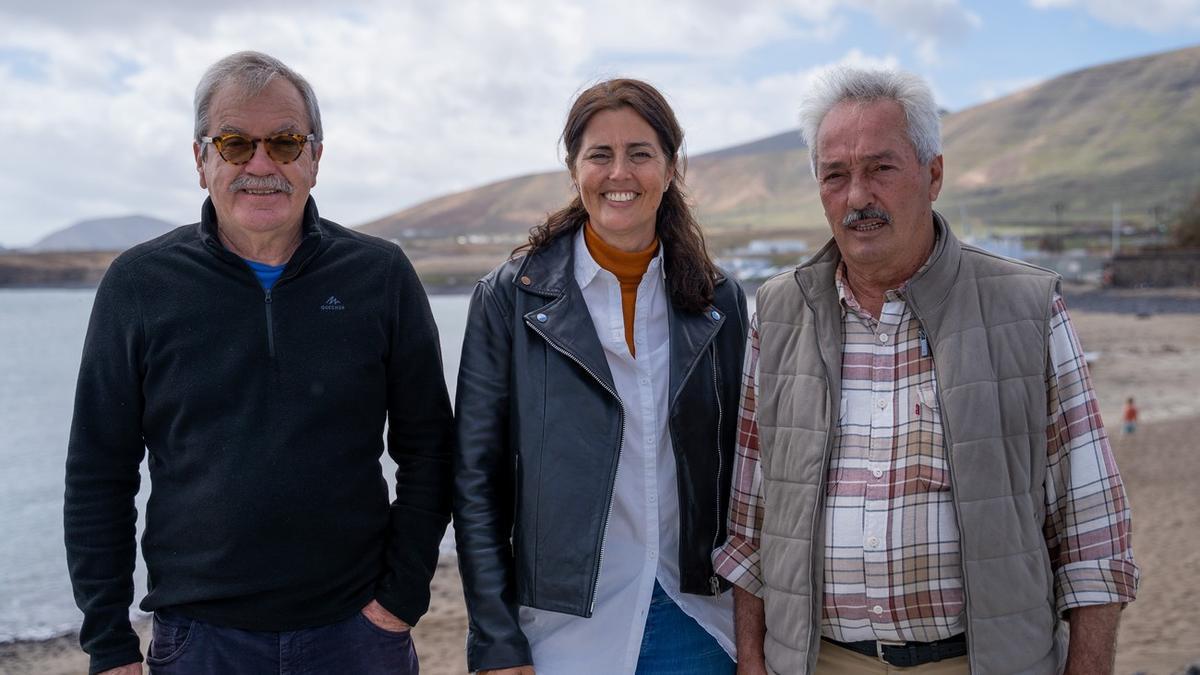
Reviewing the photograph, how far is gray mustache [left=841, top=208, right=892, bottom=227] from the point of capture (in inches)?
86.4

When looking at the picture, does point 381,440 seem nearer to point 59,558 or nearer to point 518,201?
point 59,558

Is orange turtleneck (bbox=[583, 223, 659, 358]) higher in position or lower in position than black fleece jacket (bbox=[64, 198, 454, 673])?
higher

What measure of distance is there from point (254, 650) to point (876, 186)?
5.96ft

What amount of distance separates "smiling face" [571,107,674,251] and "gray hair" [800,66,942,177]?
435mm

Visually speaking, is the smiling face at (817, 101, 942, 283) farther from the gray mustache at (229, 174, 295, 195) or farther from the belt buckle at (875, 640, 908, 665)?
the gray mustache at (229, 174, 295, 195)

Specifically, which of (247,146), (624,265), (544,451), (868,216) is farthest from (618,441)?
(247,146)

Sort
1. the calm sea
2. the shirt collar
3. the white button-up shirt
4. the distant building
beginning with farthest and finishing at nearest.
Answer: the distant building, the calm sea, the shirt collar, the white button-up shirt

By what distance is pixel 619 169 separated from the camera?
95.0 inches

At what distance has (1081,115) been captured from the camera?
531 ft

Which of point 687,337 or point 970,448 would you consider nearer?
point 970,448

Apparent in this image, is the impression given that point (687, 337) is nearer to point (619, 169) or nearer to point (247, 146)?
point (619, 169)

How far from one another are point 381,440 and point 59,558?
463 inches

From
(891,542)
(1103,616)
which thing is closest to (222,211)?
(891,542)

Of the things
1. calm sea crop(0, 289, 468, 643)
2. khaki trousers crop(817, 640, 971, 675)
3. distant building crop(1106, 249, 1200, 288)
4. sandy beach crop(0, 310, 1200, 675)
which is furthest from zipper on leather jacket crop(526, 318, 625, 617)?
distant building crop(1106, 249, 1200, 288)
